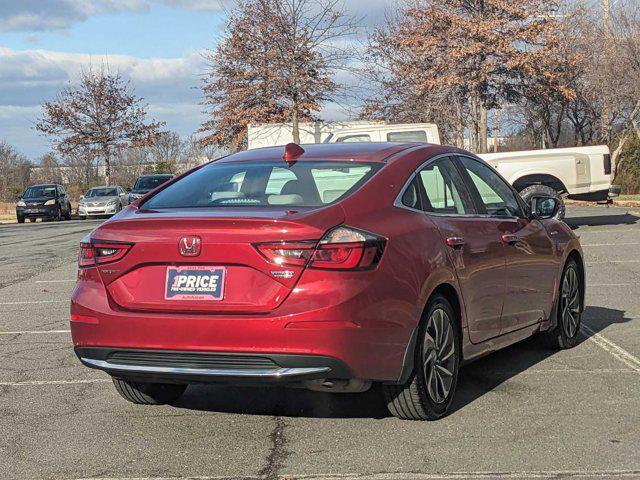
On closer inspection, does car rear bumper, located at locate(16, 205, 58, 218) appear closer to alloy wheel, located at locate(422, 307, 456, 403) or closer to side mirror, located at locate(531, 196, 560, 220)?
side mirror, located at locate(531, 196, 560, 220)

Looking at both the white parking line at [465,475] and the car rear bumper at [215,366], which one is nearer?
the white parking line at [465,475]

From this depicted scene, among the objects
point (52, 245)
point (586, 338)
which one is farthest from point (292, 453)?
point (52, 245)

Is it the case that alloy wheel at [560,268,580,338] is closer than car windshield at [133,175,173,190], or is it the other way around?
alloy wheel at [560,268,580,338]

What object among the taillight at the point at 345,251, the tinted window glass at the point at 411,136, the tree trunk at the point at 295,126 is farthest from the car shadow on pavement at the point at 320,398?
the tree trunk at the point at 295,126

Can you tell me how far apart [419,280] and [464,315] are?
0.74 meters

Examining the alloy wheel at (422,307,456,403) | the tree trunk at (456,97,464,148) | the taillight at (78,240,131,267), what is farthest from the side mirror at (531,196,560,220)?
the tree trunk at (456,97,464,148)

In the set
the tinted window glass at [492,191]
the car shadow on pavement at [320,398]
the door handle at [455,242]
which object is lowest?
the car shadow on pavement at [320,398]

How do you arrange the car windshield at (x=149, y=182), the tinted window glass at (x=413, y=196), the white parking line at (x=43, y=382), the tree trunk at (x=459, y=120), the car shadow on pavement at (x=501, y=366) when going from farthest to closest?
the car windshield at (x=149, y=182)
the tree trunk at (x=459, y=120)
the white parking line at (x=43, y=382)
the car shadow on pavement at (x=501, y=366)
the tinted window glass at (x=413, y=196)

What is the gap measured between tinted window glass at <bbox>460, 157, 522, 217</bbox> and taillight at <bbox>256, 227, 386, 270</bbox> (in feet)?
6.06

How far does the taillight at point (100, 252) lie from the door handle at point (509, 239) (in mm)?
2570

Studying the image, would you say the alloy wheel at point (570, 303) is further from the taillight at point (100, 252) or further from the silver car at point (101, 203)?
the silver car at point (101, 203)

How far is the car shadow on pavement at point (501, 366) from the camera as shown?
20.4 feet

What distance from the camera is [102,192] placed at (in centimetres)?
4028

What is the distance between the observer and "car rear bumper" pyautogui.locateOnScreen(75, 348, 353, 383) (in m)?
4.79
